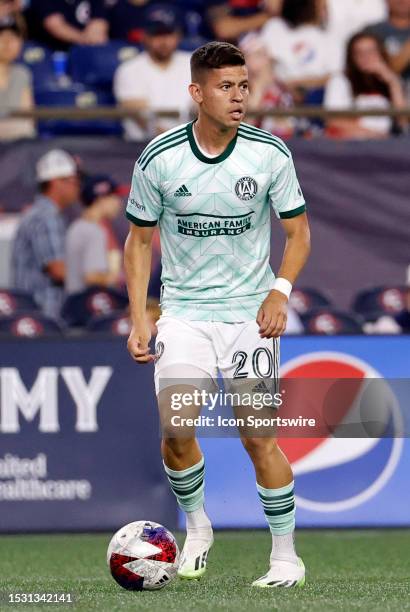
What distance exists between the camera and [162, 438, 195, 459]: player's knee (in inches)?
240

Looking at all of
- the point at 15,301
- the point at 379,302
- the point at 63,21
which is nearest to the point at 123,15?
the point at 63,21

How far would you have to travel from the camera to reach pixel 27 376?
8.99 meters

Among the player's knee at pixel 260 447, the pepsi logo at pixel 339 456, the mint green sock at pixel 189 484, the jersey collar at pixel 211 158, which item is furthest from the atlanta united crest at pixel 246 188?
the pepsi logo at pixel 339 456

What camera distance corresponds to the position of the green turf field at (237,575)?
17.4ft

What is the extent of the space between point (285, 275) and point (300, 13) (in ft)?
24.2

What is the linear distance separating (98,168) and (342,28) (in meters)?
3.43

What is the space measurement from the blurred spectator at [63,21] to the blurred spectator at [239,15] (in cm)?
110

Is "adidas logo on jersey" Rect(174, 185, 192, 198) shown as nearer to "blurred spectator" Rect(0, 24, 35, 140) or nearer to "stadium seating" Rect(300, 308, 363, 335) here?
"stadium seating" Rect(300, 308, 363, 335)

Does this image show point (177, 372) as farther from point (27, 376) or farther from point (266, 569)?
point (27, 376)

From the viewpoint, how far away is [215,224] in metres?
6.03

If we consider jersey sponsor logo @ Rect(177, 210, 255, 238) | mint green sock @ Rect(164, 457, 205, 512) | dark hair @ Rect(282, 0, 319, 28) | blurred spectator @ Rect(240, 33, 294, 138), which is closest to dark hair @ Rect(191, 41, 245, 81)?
jersey sponsor logo @ Rect(177, 210, 255, 238)

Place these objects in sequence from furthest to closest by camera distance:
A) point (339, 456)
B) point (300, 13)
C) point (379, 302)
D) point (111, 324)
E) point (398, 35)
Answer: point (300, 13) < point (398, 35) < point (379, 302) < point (111, 324) < point (339, 456)

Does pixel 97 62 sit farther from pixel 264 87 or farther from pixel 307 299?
pixel 307 299

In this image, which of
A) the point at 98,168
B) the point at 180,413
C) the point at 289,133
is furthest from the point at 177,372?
the point at 289,133
